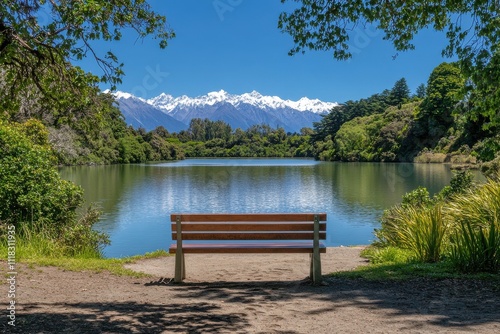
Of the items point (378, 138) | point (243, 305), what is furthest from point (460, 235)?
point (378, 138)

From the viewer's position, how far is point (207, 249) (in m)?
6.37

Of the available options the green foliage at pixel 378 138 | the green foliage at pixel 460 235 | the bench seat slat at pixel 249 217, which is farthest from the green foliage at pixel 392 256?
the green foliage at pixel 378 138

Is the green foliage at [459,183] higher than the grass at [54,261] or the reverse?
higher

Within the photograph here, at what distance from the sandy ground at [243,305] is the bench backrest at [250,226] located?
0.66 meters

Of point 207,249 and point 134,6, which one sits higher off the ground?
point 134,6

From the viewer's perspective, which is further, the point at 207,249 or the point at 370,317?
the point at 207,249

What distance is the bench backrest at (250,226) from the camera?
20.9ft

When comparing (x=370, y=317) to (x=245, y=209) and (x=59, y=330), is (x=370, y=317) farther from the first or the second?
(x=245, y=209)

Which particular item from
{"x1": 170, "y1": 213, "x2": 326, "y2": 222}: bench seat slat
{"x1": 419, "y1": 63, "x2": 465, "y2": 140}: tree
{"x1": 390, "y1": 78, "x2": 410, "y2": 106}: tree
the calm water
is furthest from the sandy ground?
{"x1": 390, "y1": 78, "x2": 410, "y2": 106}: tree

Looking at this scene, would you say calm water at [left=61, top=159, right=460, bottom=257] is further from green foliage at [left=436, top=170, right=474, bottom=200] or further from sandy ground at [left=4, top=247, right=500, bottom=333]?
sandy ground at [left=4, top=247, right=500, bottom=333]

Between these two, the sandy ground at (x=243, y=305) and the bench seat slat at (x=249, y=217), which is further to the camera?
the bench seat slat at (x=249, y=217)

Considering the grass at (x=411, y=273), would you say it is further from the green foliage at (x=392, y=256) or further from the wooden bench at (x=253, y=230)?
the wooden bench at (x=253, y=230)

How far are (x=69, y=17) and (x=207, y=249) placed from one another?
11.2 ft

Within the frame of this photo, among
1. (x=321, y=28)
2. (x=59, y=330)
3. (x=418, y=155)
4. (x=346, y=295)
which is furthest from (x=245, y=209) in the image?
(x=418, y=155)
